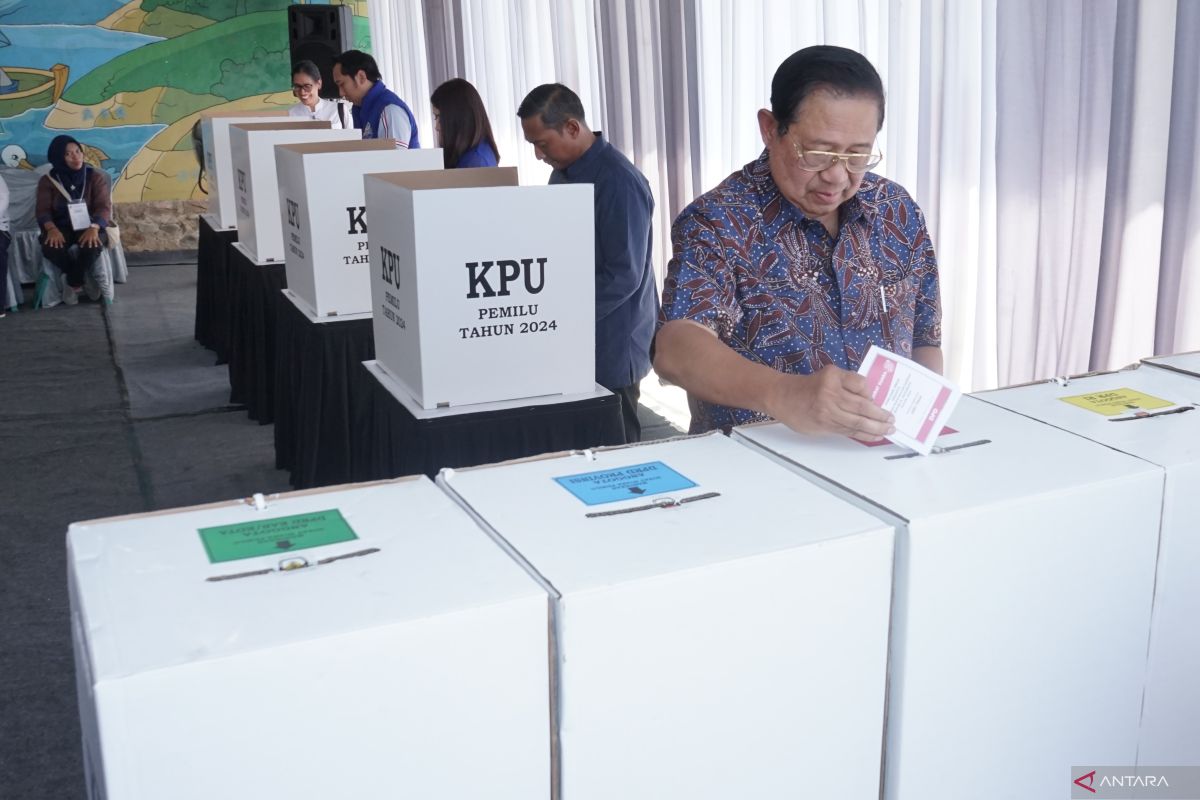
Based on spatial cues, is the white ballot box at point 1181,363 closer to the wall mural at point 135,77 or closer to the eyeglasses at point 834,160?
the eyeglasses at point 834,160

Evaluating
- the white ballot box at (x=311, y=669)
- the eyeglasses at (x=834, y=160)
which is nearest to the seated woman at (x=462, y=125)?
the eyeglasses at (x=834, y=160)

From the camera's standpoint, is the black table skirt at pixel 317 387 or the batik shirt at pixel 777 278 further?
the black table skirt at pixel 317 387

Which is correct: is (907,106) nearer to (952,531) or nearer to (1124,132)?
(1124,132)

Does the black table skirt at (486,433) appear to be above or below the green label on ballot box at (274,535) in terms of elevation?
below

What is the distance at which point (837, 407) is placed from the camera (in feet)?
3.96

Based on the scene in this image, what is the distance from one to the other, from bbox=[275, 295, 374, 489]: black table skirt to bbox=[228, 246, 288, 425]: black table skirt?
0.29 meters

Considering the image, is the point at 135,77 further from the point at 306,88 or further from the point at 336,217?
the point at 336,217

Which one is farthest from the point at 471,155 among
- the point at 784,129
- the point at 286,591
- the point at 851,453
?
the point at 286,591

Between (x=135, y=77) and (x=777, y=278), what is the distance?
8320 mm

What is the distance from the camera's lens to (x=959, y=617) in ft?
3.36

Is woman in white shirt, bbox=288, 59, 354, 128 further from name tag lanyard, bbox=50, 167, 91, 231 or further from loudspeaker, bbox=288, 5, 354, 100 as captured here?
name tag lanyard, bbox=50, 167, 91, 231

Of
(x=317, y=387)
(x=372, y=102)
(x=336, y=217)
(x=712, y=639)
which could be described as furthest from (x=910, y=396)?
(x=372, y=102)

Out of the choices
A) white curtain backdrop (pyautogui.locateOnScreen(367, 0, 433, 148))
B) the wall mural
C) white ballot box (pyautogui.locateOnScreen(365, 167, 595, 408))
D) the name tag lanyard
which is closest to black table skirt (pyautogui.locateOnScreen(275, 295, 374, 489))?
white ballot box (pyautogui.locateOnScreen(365, 167, 595, 408))

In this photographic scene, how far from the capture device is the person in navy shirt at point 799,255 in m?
1.48
